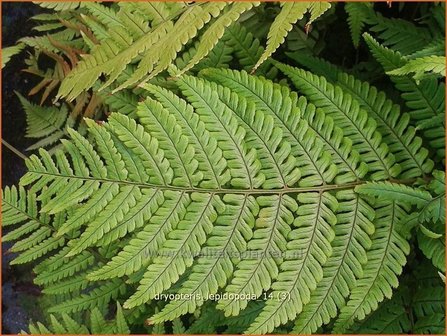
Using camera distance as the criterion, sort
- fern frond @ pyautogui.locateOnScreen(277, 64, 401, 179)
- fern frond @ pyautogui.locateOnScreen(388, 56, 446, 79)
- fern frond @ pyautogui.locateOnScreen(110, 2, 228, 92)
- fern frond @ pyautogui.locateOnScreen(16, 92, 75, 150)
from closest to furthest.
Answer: fern frond @ pyautogui.locateOnScreen(388, 56, 446, 79) < fern frond @ pyautogui.locateOnScreen(110, 2, 228, 92) < fern frond @ pyautogui.locateOnScreen(277, 64, 401, 179) < fern frond @ pyautogui.locateOnScreen(16, 92, 75, 150)

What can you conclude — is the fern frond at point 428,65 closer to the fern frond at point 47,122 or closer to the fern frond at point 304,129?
the fern frond at point 304,129

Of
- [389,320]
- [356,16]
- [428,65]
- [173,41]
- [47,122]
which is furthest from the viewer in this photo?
[47,122]

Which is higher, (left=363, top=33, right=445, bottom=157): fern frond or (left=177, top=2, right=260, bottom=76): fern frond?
(left=177, top=2, right=260, bottom=76): fern frond

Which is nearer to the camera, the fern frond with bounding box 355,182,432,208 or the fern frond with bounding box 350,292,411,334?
the fern frond with bounding box 355,182,432,208

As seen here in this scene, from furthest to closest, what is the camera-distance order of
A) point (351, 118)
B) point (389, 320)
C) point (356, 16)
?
point (356, 16) < point (389, 320) < point (351, 118)

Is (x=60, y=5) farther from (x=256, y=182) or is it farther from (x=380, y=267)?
(x=380, y=267)

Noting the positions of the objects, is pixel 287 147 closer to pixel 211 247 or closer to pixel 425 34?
pixel 211 247

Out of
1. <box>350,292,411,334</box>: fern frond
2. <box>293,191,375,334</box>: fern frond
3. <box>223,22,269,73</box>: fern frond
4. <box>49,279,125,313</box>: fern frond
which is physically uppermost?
<box>223,22,269,73</box>: fern frond

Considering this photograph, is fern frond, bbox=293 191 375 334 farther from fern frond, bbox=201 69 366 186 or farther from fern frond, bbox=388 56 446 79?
fern frond, bbox=388 56 446 79

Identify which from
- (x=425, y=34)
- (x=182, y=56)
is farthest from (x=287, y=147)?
(x=425, y=34)

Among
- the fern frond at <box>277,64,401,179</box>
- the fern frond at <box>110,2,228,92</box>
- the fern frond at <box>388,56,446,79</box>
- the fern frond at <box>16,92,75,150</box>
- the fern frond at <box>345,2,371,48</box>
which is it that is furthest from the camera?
the fern frond at <box>16,92,75,150</box>

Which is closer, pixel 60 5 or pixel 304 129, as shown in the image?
pixel 304 129

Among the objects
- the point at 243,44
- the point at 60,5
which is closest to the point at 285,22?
the point at 243,44

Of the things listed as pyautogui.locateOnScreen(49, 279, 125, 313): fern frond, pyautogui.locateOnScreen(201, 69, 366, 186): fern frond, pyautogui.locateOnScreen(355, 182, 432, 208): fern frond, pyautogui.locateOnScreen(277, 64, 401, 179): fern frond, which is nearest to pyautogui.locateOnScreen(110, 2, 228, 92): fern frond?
pyautogui.locateOnScreen(201, 69, 366, 186): fern frond
